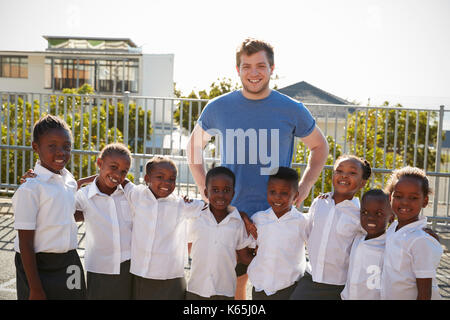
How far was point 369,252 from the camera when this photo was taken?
2.32 m

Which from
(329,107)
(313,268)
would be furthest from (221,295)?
(329,107)

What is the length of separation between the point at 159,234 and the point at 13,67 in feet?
137

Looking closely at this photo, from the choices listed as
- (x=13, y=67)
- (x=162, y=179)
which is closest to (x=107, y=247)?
(x=162, y=179)

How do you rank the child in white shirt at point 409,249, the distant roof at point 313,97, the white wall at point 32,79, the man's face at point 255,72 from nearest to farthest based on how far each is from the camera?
1. the child in white shirt at point 409,249
2. the man's face at point 255,72
3. the distant roof at point 313,97
4. the white wall at point 32,79

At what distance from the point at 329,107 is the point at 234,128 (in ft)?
12.5

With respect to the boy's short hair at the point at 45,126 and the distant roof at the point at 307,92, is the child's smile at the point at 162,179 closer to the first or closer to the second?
the boy's short hair at the point at 45,126

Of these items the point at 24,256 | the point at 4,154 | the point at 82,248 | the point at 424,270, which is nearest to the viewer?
Result: the point at 424,270

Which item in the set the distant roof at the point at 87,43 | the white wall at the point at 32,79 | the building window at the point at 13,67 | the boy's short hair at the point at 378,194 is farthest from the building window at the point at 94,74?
the boy's short hair at the point at 378,194

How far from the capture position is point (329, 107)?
613 cm

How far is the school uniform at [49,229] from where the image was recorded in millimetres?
2254

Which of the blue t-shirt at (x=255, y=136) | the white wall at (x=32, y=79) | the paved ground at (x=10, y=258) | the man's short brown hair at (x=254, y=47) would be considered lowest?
the paved ground at (x=10, y=258)

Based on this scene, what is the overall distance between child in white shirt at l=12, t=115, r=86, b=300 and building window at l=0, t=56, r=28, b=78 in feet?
133

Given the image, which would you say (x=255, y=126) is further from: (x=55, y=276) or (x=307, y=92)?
(x=307, y=92)

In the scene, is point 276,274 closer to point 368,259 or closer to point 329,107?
point 368,259
